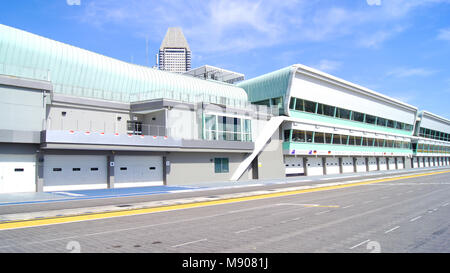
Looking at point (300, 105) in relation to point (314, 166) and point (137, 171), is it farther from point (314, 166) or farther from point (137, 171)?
point (137, 171)

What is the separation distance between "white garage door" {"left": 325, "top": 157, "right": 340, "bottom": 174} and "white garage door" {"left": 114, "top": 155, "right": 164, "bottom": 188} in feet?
99.4

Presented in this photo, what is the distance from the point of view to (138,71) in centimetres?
3725

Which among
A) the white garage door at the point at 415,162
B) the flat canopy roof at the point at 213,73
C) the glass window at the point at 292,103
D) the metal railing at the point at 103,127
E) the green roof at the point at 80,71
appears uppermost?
the flat canopy roof at the point at 213,73

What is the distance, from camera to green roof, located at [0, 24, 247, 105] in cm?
2766

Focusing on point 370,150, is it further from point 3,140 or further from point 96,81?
point 3,140

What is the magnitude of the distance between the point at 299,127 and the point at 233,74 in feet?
60.5

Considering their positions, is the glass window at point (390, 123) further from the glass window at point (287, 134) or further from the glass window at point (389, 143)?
the glass window at point (287, 134)

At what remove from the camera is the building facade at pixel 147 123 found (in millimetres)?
23969

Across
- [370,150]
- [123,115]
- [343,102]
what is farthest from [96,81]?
[370,150]

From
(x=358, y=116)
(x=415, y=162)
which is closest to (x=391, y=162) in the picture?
(x=415, y=162)

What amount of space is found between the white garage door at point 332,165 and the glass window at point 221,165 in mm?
21779

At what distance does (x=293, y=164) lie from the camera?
149 feet

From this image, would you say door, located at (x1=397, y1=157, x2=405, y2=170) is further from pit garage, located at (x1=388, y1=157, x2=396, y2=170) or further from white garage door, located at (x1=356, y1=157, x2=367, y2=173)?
white garage door, located at (x1=356, y1=157, x2=367, y2=173)

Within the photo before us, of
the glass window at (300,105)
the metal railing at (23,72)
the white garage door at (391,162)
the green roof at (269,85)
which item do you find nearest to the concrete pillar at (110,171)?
the metal railing at (23,72)
